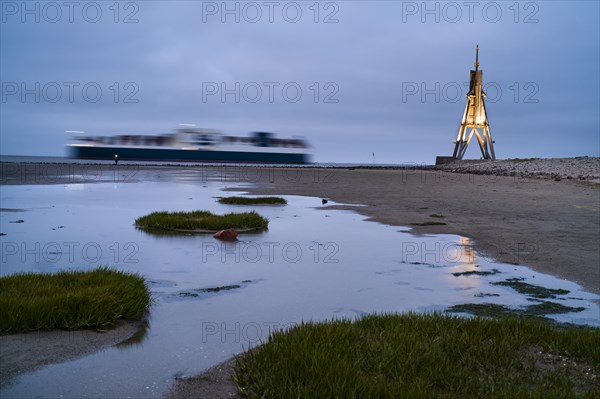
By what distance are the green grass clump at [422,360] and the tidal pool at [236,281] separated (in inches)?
31.1

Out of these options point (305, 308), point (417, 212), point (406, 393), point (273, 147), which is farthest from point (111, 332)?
point (273, 147)

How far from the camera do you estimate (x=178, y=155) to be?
470 feet

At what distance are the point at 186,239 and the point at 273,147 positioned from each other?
139310mm

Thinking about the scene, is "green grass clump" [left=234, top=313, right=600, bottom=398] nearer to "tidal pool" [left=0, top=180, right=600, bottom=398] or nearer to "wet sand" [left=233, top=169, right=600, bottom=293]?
"tidal pool" [left=0, top=180, right=600, bottom=398]

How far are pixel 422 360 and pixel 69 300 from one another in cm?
369

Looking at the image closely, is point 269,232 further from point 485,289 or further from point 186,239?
point 485,289

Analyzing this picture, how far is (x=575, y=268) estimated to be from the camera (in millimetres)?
9055

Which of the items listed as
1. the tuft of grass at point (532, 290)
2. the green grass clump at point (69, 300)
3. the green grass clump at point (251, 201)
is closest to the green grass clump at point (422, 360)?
the green grass clump at point (69, 300)

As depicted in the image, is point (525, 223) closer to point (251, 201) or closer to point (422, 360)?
point (251, 201)

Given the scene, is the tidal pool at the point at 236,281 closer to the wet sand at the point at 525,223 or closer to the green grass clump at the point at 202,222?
the green grass clump at the point at 202,222

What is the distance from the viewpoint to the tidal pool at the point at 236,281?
4.52 m

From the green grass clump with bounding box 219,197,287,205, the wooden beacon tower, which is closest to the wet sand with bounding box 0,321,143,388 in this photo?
the green grass clump with bounding box 219,197,287,205

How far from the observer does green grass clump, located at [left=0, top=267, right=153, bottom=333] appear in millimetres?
5246

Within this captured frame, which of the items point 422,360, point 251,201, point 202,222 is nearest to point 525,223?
point 202,222
